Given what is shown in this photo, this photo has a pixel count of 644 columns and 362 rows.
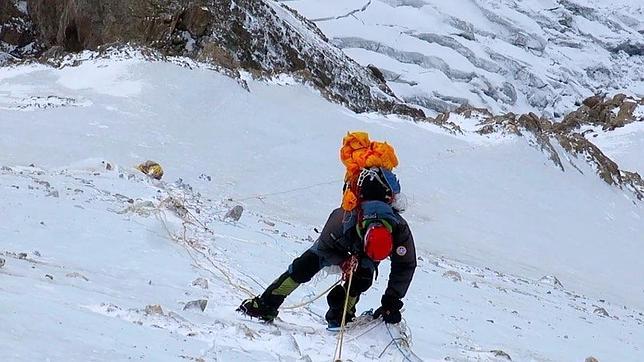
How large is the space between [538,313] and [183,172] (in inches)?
272

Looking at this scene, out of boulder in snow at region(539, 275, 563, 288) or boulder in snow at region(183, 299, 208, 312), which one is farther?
boulder in snow at region(539, 275, 563, 288)

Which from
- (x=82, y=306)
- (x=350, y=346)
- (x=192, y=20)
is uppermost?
(x=82, y=306)

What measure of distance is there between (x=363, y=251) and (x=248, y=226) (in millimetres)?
4816

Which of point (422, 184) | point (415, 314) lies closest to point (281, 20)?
point (422, 184)

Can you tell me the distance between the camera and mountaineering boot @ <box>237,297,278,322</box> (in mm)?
4281

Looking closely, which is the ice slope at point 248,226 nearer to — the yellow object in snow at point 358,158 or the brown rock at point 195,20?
the yellow object in snow at point 358,158

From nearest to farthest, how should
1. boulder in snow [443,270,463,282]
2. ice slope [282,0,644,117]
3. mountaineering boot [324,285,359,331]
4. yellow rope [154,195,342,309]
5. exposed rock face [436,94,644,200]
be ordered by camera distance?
mountaineering boot [324,285,359,331] → yellow rope [154,195,342,309] → boulder in snow [443,270,463,282] → exposed rock face [436,94,644,200] → ice slope [282,0,644,117]

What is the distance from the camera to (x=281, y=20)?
103 ft

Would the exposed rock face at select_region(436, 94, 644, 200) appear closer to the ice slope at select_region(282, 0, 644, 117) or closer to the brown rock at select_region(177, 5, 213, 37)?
the brown rock at select_region(177, 5, 213, 37)

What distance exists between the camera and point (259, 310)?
4289 mm

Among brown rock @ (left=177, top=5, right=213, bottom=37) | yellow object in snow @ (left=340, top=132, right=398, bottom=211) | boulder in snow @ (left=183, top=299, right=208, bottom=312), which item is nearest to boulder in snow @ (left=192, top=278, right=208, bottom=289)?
boulder in snow @ (left=183, top=299, right=208, bottom=312)

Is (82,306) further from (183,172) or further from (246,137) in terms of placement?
(246,137)

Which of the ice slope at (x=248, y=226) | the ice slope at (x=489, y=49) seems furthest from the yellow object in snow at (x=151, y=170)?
the ice slope at (x=489, y=49)

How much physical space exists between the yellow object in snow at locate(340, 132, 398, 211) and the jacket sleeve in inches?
11.8
